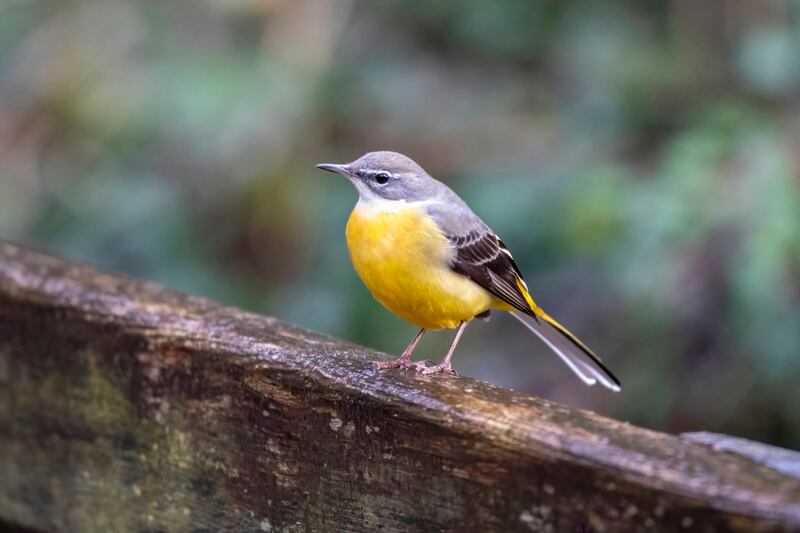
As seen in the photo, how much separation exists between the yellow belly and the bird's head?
0.30 feet

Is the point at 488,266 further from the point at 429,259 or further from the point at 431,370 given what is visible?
the point at 431,370

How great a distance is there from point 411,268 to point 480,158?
6.76ft

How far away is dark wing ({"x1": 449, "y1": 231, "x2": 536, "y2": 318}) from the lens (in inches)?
124

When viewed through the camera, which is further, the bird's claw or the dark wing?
the dark wing

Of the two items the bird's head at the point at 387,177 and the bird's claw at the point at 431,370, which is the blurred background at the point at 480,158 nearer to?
the bird's head at the point at 387,177

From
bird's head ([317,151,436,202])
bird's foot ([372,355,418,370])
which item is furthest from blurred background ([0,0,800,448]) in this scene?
bird's foot ([372,355,418,370])

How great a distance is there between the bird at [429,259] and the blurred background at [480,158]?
65 centimetres

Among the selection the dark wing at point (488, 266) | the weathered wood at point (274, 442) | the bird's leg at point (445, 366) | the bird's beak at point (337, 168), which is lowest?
the weathered wood at point (274, 442)

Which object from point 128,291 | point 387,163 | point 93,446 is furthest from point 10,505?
point 387,163

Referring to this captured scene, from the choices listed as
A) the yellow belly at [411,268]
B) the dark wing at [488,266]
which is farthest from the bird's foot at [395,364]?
the dark wing at [488,266]

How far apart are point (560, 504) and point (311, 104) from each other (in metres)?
3.27

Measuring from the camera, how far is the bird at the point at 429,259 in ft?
9.70

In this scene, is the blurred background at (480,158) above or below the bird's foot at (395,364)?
above

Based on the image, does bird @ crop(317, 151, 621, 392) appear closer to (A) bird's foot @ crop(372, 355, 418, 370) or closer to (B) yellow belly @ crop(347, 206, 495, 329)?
(B) yellow belly @ crop(347, 206, 495, 329)
